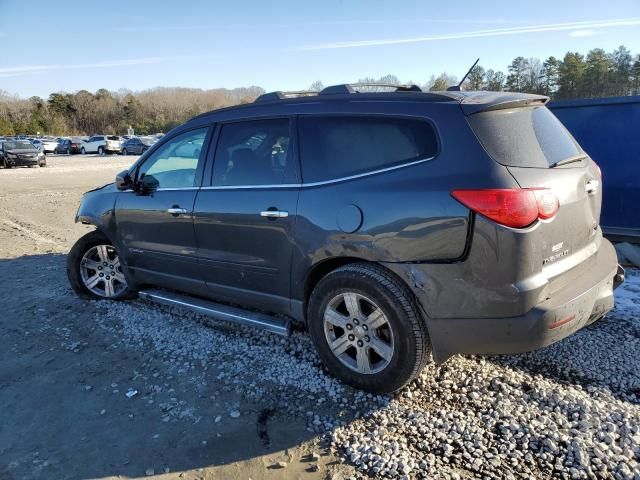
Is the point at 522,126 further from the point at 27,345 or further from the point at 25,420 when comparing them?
the point at 27,345

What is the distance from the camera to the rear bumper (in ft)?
8.71

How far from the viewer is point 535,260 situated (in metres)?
2.63

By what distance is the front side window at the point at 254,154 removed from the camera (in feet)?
11.6

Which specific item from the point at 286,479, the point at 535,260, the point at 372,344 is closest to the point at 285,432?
the point at 286,479

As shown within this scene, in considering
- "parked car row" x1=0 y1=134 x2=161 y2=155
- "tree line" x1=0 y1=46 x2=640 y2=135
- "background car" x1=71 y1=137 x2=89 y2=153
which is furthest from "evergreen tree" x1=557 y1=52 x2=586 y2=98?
"background car" x1=71 y1=137 x2=89 y2=153

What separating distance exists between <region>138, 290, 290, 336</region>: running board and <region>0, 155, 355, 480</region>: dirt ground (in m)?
0.46

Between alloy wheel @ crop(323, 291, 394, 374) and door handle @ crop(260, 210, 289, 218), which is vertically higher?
door handle @ crop(260, 210, 289, 218)

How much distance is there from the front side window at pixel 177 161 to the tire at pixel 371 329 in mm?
1657

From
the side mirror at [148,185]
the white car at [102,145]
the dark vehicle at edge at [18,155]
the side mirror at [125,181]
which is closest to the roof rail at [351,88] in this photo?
the side mirror at [148,185]

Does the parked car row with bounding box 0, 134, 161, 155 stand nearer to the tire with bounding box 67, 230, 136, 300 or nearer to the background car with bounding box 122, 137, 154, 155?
the background car with bounding box 122, 137, 154, 155

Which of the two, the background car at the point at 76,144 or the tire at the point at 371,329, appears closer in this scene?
the tire at the point at 371,329

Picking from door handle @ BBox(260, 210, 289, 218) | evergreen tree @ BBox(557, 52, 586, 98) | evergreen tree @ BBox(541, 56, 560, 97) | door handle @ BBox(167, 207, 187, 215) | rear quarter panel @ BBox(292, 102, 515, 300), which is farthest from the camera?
evergreen tree @ BBox(541, 56, 560, 97)

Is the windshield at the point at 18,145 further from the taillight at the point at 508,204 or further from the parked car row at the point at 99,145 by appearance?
the taillight at the point at 508,204

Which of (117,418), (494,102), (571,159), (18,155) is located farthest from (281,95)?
(18,155)
